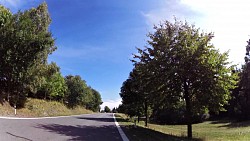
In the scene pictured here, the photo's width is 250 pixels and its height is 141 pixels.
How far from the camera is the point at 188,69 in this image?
20172 millimetres

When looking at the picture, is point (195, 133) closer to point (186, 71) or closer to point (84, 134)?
Result: point (186, 71)

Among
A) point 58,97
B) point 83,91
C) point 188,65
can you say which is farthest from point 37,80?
point 83,91

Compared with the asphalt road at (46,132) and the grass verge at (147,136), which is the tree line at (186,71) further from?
the asphalt road at (46,132)

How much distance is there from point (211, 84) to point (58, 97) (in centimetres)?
6259

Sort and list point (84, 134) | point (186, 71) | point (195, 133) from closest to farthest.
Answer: point (84, 134) < point (186, 71) < point (195, 133)

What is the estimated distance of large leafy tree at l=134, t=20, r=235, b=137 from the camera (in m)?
19.7

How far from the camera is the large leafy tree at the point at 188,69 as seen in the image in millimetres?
19672

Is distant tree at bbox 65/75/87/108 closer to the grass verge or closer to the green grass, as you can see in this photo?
the green grass

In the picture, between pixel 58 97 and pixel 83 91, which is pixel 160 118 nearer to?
pixel 58 97

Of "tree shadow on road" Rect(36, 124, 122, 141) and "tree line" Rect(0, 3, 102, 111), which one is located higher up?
"tree line" Rect(0, 3, 102, 111)

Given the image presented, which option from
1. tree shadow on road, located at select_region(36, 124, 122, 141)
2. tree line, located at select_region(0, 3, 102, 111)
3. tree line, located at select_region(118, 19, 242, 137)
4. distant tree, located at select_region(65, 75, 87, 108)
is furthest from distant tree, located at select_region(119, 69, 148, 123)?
distant tree, located at select_region(65, 75, 87, 108)

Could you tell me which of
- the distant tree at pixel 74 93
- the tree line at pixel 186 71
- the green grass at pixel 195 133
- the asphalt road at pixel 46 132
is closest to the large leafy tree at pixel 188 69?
the tree line at pixel 186 71

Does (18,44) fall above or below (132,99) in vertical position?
above

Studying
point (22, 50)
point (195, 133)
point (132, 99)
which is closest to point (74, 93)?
point (132, 99)
